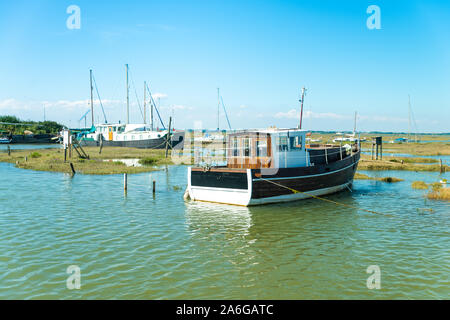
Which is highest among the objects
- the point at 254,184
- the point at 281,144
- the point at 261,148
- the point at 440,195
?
the point at 281,144

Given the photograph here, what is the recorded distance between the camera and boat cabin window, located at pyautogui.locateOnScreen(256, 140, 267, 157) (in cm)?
1855

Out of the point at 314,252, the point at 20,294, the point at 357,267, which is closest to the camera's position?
the point at 20,294

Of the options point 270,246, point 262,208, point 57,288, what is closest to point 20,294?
point 57,288

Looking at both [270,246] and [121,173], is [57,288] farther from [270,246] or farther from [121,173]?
[121,173]

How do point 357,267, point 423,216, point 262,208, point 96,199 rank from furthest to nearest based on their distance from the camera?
point 96,199
point 262,208
point 423,216
point 357,267

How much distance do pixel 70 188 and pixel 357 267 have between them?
18379 millimetres

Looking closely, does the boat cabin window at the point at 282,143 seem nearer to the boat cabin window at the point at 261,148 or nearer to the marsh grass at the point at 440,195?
the boat cabin window at the point at 261,148

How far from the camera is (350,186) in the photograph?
24031 mm

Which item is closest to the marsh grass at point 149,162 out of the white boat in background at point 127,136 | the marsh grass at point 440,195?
the white boat in background at point 127,136

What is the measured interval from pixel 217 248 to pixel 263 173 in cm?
606

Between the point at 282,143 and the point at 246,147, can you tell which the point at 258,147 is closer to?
the point at 246,147

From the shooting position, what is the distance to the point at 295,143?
19484 mm

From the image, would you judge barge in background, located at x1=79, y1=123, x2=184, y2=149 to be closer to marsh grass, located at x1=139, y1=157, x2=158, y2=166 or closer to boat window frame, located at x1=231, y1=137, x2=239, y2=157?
marsh grass, located at x1=139, y1=157, x2=158, y2=166

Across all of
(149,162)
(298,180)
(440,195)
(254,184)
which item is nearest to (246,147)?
(254,184)
